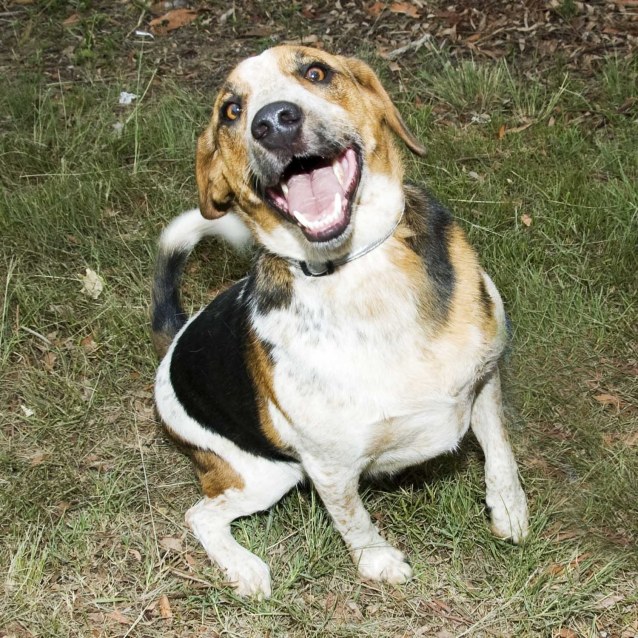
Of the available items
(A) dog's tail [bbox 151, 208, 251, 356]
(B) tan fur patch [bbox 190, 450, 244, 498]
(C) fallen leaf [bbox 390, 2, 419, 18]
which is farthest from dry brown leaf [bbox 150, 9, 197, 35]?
(B) tan fur patch [bbox 190, 450, 244, 498]

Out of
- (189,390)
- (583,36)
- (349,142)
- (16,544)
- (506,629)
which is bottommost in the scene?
(16,544)

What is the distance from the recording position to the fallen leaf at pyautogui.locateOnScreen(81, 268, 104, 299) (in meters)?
5.53

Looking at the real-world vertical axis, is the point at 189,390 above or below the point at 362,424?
below

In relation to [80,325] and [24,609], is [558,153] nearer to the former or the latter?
[80,325]

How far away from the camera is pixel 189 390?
4195 millimetres

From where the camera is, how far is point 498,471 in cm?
403

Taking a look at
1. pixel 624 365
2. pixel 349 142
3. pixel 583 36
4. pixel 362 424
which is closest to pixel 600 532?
pixel 624 365

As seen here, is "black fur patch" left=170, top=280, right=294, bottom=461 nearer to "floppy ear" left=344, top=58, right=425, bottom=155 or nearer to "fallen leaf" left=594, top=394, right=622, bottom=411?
"floppy ear" left=344, top=58, right=425, bottom=155

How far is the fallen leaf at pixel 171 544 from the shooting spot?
A: 4.39 m

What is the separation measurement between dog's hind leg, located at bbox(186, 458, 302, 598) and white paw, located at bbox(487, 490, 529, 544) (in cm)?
87

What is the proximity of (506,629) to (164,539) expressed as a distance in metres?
1.62

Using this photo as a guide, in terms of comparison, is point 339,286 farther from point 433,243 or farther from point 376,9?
point 376,9

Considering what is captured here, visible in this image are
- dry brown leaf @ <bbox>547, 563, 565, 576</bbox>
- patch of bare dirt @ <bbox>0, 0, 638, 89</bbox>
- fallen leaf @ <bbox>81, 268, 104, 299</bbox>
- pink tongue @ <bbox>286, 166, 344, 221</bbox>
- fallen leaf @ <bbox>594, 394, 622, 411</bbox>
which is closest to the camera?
pink tongue @ <bbox>286, 166, 344, 221</bbox>

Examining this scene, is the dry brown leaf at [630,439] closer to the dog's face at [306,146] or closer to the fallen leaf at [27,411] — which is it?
the dog's face at [306,146]
